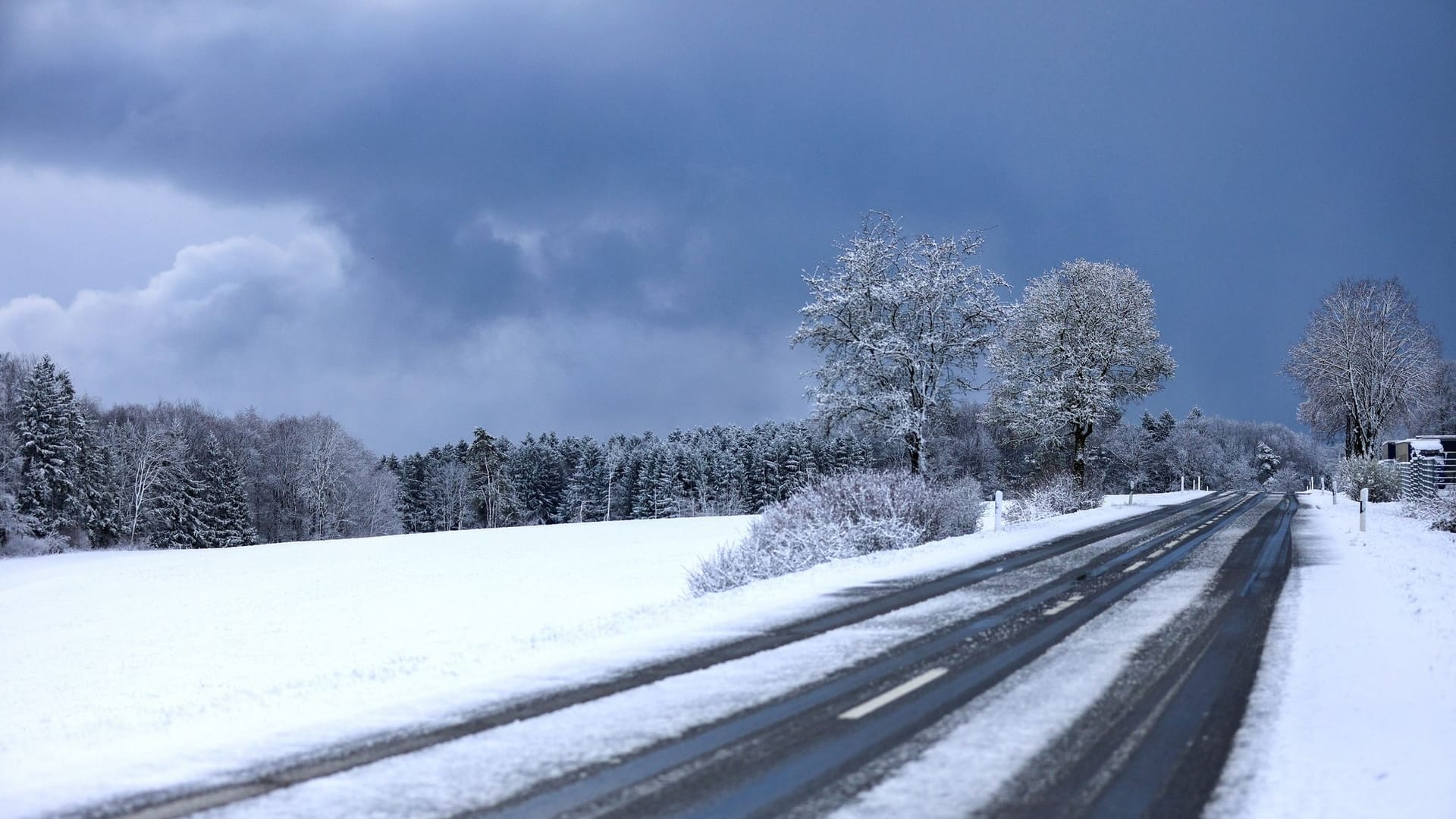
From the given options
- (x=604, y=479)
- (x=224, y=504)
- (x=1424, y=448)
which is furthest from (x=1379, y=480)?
(x=604, y=479)

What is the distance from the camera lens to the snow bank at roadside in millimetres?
5336

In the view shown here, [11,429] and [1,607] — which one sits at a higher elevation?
[11,429]

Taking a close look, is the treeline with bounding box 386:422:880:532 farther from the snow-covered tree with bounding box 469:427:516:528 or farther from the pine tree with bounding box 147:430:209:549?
the pine tree with bounding box 147:430:209:549

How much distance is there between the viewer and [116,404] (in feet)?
309

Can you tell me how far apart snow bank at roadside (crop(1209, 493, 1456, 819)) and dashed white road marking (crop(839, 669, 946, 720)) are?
2.31 metres

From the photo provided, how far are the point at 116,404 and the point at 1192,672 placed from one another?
348 feet

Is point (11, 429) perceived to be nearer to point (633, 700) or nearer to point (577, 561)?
point (577, 561)

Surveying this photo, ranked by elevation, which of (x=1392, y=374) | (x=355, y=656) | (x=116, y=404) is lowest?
(x=355, y=656)

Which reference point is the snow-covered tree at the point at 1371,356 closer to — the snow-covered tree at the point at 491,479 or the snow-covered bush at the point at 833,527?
the snow-covered bush at the point at 833,527

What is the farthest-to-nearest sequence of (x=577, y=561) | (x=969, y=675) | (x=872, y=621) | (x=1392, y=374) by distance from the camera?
(x=1392, y=374), (x=577, y=561), (x=872, y=621), (x=969, y=675)

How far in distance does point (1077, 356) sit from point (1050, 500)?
10885mm

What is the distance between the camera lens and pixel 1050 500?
128 ft

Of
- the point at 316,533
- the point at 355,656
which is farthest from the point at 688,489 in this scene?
the point at 355,656

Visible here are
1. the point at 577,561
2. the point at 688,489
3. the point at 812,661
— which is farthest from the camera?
the point at 688,489
